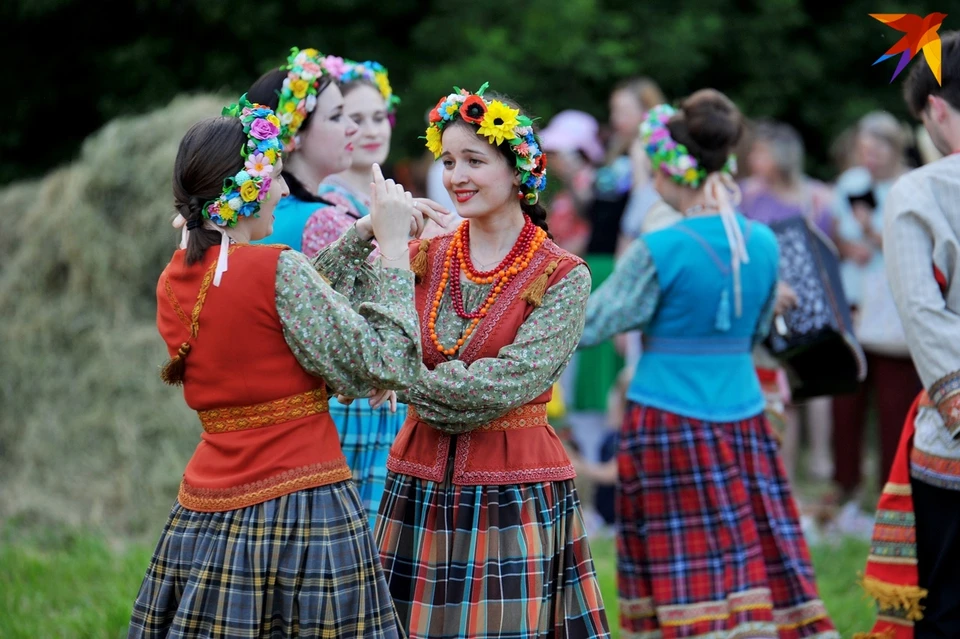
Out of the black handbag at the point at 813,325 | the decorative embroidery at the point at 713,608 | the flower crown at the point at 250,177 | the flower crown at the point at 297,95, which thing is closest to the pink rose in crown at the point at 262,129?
the flower crown at the point at 250,177

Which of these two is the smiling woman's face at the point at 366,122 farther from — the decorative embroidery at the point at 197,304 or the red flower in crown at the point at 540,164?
the decorative embroidery at the point at 197,304

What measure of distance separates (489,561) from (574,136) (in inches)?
226

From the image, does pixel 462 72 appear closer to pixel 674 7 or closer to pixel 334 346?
pixel 674 7

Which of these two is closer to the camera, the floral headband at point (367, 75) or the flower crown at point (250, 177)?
the flower crown at point (250, 177)

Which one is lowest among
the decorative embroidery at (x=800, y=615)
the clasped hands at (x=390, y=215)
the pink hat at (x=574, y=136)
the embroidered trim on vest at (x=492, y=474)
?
the decorative embroidery at (x=800, y=615)

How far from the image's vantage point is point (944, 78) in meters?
3.73

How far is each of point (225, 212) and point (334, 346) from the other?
1.43ft

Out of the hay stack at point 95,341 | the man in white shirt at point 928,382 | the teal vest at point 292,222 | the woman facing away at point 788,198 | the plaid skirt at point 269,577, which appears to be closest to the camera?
the plaid skirt at point 269,577

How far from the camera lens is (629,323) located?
14.6ft

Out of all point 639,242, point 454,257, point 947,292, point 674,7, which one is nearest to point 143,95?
point 674,7

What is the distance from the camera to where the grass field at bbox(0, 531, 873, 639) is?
475cm

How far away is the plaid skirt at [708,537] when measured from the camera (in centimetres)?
434

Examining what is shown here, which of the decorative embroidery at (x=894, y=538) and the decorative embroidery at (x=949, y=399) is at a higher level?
the decorative embroidery at (x=949, y=399)

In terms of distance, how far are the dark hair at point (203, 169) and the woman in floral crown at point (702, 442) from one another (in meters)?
1.78
